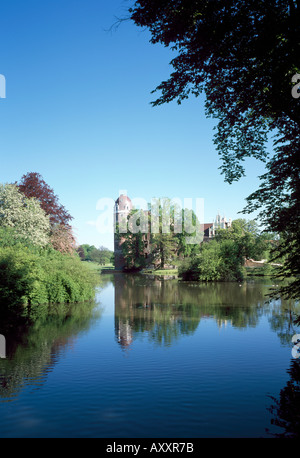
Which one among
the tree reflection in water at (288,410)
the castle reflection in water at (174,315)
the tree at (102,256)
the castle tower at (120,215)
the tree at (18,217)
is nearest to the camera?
the tree reflection in water at (288,410)

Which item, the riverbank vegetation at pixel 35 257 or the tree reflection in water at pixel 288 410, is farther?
the riverbank vegetation at pixel 35 257

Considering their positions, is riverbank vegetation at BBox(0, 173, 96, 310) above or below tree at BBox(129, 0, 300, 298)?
below

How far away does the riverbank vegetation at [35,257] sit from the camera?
1984 cm

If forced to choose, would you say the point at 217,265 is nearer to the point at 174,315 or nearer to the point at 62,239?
the point at 62,239

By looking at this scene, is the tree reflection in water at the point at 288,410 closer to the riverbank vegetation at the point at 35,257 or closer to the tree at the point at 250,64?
the tree at the point at 250,64

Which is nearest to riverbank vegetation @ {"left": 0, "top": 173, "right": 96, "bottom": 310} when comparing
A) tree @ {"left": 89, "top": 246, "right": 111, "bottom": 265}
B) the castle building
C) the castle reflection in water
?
the castle reflection in water

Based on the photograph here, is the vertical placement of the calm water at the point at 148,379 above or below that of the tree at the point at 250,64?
below

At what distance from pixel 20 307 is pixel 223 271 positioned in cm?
3139

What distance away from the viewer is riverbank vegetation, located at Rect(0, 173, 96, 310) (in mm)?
19844

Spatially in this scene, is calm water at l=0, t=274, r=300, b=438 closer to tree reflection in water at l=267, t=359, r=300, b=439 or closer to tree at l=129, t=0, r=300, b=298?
tree reflection in water at l=267, t=359, r=300, b=439

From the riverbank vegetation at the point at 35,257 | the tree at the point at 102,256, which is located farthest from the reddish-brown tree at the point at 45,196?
the tree at the point at 102,256

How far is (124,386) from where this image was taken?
8.98 m
